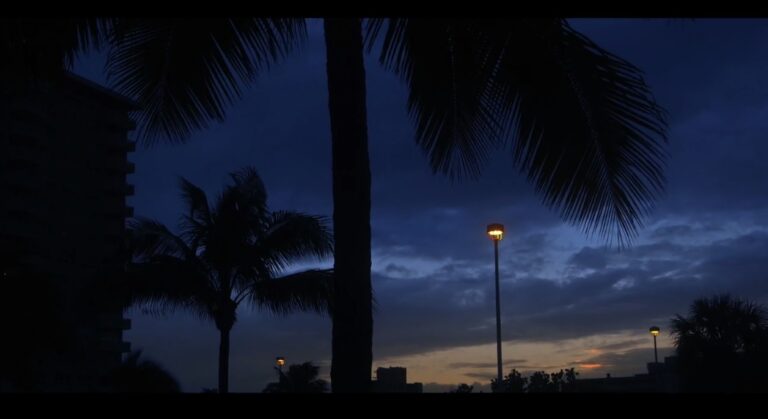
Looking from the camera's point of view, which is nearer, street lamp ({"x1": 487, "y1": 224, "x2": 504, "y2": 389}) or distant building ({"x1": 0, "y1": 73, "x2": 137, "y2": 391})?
street lamp ({"x1": 487, "y1": 224, "x2": 504, "y2": 389})

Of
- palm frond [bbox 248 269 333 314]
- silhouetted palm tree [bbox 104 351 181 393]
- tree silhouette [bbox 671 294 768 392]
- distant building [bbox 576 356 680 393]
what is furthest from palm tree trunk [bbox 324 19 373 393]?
distant building [bbox 576 356 680 393]

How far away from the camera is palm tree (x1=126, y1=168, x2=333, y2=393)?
19625mm

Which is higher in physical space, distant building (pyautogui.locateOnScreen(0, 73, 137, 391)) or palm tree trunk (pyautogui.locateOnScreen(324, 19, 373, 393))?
distant building (pyautogui.locateOnScreen(0, 73, 137, 391))

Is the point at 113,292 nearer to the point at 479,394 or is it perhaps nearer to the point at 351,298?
the point at 351,298

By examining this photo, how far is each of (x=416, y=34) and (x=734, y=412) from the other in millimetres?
6544

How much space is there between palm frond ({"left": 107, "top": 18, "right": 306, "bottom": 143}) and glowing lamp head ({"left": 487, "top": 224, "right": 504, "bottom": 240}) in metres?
14.2

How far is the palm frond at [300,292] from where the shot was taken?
62.7ft

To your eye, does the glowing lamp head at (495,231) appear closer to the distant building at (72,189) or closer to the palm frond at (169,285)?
the palm frond at (169,285)

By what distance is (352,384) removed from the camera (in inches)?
282

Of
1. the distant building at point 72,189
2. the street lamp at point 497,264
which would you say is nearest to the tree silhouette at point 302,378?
the distant building at point 72,189

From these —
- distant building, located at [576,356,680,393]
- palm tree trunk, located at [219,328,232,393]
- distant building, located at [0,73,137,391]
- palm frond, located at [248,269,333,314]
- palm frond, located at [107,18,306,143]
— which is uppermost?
distant building, located at [0,73,137,391]

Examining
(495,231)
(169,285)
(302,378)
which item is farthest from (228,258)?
(302,378)

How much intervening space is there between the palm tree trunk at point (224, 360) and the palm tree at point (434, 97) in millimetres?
11185

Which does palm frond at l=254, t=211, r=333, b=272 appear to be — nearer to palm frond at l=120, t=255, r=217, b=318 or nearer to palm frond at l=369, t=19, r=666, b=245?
palm frond at l=120, t=255, r=217, b=318
